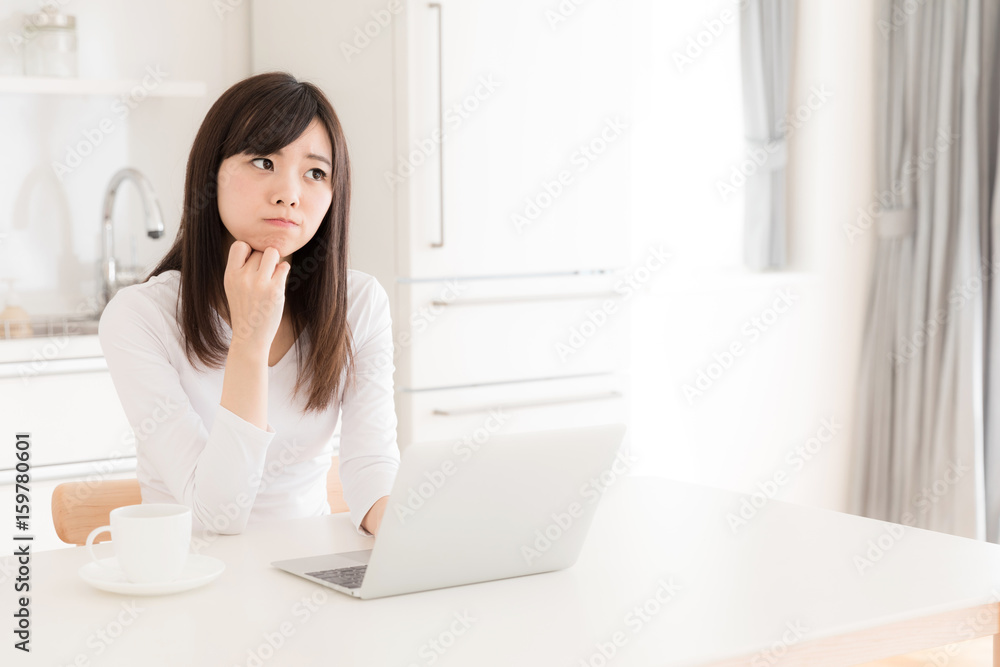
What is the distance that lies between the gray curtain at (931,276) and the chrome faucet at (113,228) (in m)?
2.21

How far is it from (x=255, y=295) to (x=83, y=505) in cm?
40

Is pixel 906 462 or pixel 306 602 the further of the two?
pixel 906 462

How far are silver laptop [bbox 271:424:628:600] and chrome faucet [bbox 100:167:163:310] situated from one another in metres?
1.83

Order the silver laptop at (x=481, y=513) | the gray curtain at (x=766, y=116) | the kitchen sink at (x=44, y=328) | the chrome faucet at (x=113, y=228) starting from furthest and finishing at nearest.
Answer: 1. the gray curtain at (x=766, y=116)
2. the chrome faucet at (x=113, y=228)
3. the kitchen sink at (x=44, y=328)
4. the silver laptop at (x=481, y=513)

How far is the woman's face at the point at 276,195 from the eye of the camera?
1.40 metres

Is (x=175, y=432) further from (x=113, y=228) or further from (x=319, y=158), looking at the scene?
(x=113, y=228)

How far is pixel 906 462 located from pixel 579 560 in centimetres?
259

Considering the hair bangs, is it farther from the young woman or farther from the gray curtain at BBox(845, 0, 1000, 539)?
the gray curtain at BBox(845, 0, 1000, 539)

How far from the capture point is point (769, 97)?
3434 millimetres

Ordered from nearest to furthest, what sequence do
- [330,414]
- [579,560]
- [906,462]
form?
[579,560], [330,414], [906,462]

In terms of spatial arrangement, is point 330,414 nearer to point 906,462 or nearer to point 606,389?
point 606,389

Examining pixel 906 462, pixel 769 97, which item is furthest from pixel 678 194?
pixel 906 462

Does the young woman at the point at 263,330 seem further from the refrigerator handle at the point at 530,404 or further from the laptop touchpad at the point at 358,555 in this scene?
the refrigerator handle at the point at 530,404

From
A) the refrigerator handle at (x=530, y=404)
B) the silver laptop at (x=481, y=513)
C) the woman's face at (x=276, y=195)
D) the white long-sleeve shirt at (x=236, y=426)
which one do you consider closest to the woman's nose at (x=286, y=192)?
the woman's face at (x=276, y=195)
